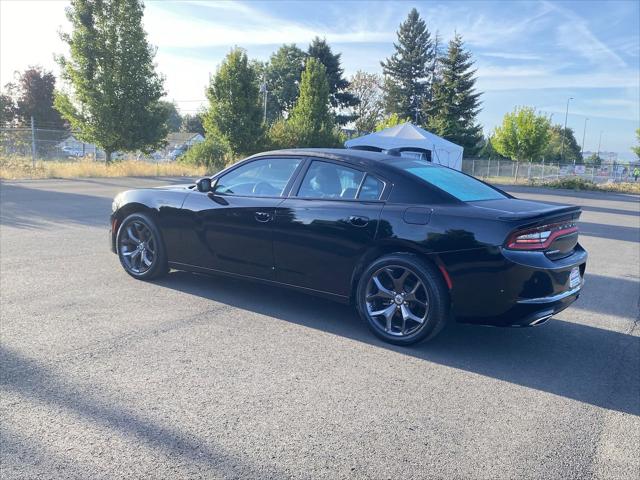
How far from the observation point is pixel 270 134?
32.1 m

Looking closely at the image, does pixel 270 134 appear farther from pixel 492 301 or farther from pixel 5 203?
pixel 492 301

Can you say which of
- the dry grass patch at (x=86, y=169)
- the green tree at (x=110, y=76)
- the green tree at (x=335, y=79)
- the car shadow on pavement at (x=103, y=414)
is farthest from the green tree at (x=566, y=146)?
the car shadow on pavement at (x=103, y=414)

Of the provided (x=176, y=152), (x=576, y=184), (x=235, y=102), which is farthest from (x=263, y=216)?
(x=176, y=152)

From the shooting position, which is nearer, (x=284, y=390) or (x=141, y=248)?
(x=284, y=390)

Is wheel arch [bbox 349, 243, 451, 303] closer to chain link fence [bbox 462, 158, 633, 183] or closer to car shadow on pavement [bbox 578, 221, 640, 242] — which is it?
car shadow on pavement [bbox 578, 221, 640, 242]

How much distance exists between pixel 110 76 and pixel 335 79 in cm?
3870

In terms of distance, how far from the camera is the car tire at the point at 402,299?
3.96m

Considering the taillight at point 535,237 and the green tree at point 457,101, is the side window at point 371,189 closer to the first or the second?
the taillight at point 535,237

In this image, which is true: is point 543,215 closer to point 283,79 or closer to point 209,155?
point 209,155

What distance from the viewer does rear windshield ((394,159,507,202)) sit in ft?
14.4

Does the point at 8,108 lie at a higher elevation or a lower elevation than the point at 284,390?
higher

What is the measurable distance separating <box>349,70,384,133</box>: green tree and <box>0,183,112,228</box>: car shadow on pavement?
5661 centimetres

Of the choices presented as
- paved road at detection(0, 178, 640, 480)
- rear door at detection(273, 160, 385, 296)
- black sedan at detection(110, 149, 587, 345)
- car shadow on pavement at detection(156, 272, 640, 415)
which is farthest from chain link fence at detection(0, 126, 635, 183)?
rear door at detection(273, 160, 385, 296)

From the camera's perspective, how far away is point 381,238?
419cm
